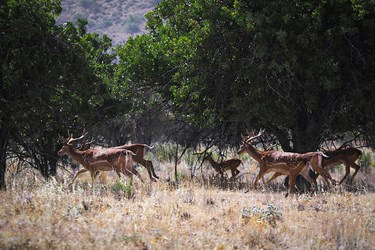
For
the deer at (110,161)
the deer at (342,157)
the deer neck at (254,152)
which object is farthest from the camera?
the deer at (342,157)

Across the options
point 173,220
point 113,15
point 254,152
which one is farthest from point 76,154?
point 113,15

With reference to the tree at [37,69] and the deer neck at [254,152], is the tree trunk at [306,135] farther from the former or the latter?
the tree at [37,69]

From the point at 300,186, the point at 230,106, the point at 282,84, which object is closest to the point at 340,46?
the point at 282,84

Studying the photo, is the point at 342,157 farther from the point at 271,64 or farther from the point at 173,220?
the point at 173,220

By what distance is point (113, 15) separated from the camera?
4943 inches

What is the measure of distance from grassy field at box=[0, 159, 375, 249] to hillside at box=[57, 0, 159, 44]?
96194mm

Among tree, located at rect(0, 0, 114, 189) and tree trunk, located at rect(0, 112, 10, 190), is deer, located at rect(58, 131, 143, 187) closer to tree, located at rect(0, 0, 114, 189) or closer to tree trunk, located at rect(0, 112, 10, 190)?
tree, located at rect(0, 0, 114, 189)

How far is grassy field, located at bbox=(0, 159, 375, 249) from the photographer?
732cm

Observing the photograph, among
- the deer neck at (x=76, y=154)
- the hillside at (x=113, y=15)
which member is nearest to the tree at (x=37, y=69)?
the deer neck at (x=76, y=154)

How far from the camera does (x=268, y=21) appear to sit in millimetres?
12734

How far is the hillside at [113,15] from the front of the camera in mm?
112000

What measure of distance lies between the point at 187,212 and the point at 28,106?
5.78 m

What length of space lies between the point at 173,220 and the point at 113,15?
398 ft

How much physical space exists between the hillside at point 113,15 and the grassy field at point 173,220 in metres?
96.2
